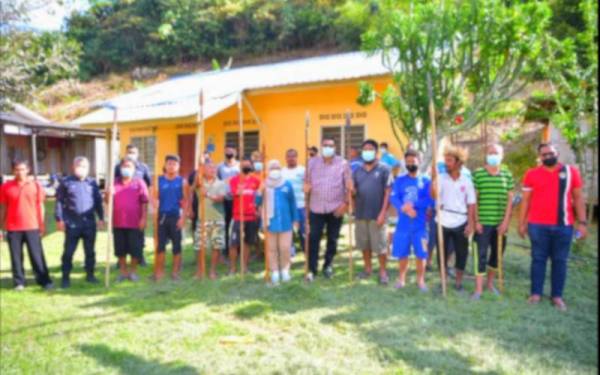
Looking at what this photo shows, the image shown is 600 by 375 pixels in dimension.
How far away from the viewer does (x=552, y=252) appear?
5.71 meters

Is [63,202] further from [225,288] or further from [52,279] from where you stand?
[225,288]

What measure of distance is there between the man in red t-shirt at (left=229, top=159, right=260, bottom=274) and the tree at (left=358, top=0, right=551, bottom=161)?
2973mm

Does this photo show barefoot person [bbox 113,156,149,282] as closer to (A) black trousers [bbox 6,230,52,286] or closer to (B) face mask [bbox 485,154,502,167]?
(A) black trousers [bbox 6,230,52,286]

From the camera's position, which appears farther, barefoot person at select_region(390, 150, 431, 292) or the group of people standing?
barefoot person at select_region(390, 150, 431, 292)

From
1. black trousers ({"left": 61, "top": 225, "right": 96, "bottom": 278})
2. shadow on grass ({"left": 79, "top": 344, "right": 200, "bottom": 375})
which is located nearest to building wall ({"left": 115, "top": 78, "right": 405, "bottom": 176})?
black trousers ({"left": 61, "top": 225, "right": 96, "bottom": 278})

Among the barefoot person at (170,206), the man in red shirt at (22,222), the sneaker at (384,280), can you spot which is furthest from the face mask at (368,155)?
the man in red shirt at (22,222)

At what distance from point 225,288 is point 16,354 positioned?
250cm

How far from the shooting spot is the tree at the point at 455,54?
7688 mm

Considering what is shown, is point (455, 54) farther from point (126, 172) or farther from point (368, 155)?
point (126, 172)

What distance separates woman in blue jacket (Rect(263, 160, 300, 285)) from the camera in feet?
22.0

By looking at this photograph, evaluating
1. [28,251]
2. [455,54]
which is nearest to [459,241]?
[455,54]

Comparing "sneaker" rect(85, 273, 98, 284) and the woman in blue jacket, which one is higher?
the woman in blue jacket

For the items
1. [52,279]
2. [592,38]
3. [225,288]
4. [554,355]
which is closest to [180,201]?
[225,288]

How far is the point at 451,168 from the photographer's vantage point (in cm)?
610
